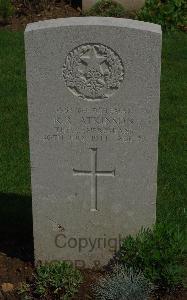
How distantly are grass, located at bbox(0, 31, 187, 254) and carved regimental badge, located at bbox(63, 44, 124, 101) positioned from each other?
1.72 m

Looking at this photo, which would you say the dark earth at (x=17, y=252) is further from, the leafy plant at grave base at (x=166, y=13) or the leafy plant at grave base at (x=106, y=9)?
the leafy plant at grave base at (x=106, y=9)

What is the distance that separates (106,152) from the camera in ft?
17.5

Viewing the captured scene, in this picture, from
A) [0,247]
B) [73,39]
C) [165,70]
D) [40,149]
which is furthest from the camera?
[165,70]

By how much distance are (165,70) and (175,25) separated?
1783 mm

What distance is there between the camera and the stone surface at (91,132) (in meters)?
→ 4.98

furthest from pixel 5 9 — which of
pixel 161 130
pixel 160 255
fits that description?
pixel 160 255

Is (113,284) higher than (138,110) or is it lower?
lower

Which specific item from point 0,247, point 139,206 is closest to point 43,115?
point 139,206

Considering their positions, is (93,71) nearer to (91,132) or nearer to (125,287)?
(91,132)

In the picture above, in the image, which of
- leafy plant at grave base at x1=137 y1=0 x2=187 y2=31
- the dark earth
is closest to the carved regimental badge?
the dark earth

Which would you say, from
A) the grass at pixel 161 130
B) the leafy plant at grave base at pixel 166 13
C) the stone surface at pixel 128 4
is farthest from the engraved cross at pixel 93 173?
the stone surface at pixel 128 4

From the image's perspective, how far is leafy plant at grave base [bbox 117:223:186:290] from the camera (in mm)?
5273

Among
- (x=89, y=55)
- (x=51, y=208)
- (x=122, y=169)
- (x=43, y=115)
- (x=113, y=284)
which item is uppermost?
(x=89, y=55)

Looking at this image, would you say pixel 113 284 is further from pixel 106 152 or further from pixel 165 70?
pixel 165 70
